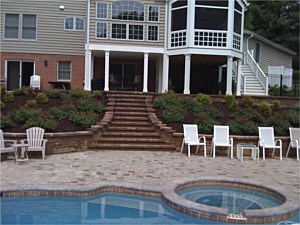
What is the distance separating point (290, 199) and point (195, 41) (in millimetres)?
10784

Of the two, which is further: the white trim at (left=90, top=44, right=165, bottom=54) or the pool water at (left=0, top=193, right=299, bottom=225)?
the white trim at (left=90, top=44, right=165, bottom=54)

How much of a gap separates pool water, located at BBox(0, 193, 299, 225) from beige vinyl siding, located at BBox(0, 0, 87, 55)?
46.1 ft

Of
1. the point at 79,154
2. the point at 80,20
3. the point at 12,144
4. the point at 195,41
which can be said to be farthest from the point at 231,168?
the point at 80,20

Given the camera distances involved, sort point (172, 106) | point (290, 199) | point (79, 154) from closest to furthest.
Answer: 1. point (290, 199)
2. point (79, 154)
3. point (172, 106)

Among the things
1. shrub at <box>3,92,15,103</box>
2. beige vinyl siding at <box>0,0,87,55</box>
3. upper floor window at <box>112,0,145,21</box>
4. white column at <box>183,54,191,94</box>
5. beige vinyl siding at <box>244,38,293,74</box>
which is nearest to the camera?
shrub at <box>3,92,15,103</box>

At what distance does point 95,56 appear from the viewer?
18719 mm

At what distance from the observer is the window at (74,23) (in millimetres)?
18797

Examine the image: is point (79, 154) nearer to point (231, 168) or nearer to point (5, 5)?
point (231, 168)

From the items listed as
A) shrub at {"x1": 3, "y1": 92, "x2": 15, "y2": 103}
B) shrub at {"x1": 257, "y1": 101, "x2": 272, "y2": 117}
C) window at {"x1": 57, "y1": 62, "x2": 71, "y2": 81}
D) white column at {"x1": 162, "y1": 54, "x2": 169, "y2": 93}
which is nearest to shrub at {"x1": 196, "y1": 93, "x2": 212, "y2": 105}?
shrub at {"x1": 257, "y1": 101, "x2": 272, "y2": 117}

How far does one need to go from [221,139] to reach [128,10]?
9036 millimetres

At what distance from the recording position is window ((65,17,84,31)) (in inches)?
740

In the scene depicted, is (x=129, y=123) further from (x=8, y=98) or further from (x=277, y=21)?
(x=277, y=21)

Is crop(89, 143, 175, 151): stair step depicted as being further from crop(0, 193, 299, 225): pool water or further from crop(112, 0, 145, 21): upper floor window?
crop(112, 0, 145, 21): upper floor window

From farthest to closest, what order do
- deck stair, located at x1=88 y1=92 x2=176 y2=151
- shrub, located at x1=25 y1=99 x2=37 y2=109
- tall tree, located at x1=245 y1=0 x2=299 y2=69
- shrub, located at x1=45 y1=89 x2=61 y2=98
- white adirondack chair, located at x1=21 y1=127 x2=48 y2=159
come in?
tall tree, located at x1=245 y1=0 x2=299 y2=69 < shrub, located at x1=45 y1=89 x2=61 y2=98 < shrub, located at x1=25 y1=99 x2=37 y2=109 < deck stair, located at x1=88 y1=92 x2=176 y2=151 < white adirondack chair, located at x1=21 y1=127 x2=48 y2=159
